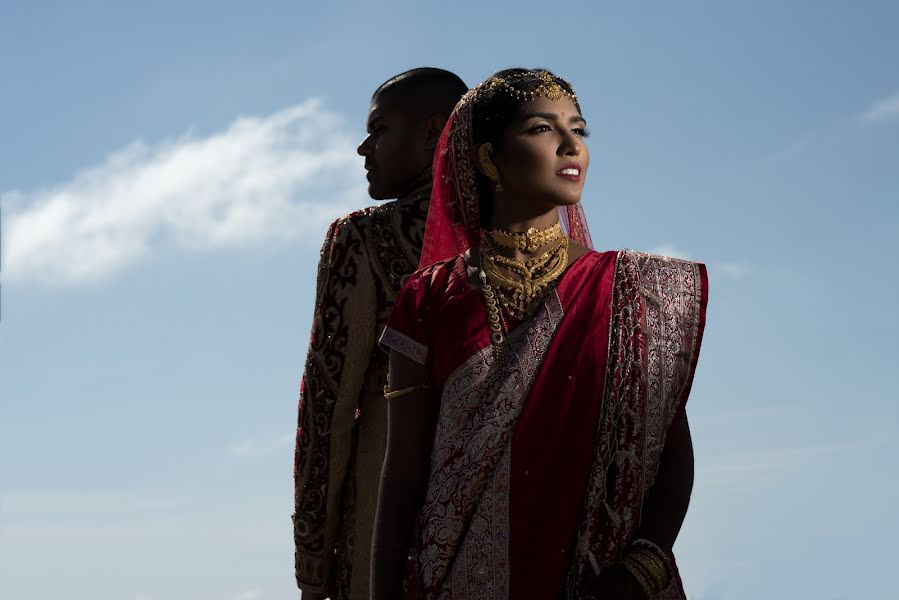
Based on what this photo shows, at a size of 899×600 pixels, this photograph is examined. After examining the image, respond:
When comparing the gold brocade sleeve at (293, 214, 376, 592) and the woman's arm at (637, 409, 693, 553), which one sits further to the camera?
the gold brocade sleeve at (293, 214, 376, 592)

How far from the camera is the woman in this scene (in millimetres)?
4676

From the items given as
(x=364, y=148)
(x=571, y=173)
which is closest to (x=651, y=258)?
(x=571, y=173)

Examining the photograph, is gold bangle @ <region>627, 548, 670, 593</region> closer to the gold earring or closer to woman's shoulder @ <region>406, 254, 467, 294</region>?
woman's shoulder @ <region>406, 254, 467, 294</region>

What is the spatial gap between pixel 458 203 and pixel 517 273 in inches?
15.3

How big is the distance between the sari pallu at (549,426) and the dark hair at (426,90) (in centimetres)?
175

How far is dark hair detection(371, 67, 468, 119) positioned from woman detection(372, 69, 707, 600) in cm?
137

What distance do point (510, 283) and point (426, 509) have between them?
2.74 feet

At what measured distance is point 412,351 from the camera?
195 inches

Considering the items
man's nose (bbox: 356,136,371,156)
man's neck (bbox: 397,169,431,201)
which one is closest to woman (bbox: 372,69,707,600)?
man's neck (bbox: 397,169,431,201)

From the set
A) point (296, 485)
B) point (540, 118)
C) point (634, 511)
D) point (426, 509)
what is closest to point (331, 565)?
point (296, 485)

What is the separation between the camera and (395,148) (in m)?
6.52

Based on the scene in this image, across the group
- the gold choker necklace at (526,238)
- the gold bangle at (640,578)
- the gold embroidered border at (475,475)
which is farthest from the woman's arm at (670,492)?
the gold choker necklace at (526,238)

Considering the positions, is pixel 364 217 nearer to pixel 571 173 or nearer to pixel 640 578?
pixel 571 173

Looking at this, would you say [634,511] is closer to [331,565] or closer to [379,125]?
[331,565]
